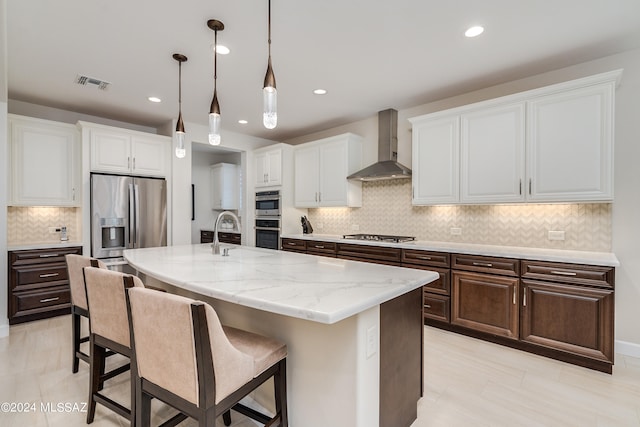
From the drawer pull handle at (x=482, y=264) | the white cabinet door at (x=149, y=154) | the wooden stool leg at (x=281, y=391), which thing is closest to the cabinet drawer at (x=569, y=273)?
the drawer pull handle at (x=482, y=264)

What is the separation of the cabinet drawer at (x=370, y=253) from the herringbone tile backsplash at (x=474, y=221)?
63 cm

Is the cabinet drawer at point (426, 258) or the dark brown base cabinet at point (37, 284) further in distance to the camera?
the dark brown base cabinet at point (37, 284)

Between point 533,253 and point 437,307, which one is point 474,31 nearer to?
point 533,253

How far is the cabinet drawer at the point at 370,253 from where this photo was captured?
3.58 meters

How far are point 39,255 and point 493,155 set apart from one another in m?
5.15

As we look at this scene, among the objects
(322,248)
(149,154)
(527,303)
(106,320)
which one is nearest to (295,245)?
(322,248)

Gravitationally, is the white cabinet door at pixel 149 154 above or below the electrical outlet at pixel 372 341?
above

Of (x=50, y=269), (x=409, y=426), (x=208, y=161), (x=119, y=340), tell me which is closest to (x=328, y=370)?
(x=409, y=426)

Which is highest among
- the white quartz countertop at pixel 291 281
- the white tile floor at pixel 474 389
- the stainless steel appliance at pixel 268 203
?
the stainless steel appliance at pixel 268 203

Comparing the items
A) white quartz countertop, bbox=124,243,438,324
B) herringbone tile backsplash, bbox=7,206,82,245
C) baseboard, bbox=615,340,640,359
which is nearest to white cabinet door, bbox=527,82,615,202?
baseboard, bbox=615,340,640,359

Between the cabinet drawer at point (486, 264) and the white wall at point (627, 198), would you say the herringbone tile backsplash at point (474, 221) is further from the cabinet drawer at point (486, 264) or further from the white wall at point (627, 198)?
the cabinet drawer at point (486, 264)

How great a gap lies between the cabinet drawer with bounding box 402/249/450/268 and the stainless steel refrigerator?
11.1ft

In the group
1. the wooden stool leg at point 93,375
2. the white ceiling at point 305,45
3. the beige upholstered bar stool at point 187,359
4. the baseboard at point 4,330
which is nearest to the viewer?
the beige upholstered bar stool at point 187,359

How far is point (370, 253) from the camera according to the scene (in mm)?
3797
